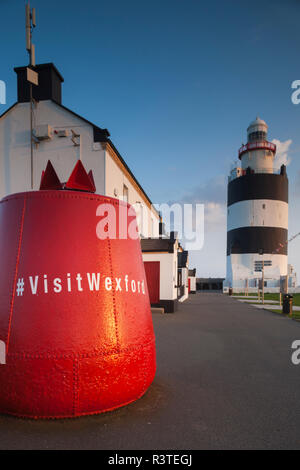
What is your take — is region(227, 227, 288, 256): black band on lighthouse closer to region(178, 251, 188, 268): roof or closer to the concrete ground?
region(178, 251, 188, 268): roof

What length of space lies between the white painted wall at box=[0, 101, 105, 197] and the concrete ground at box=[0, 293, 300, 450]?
9.76 meters

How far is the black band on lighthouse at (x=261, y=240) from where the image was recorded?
3944 cm

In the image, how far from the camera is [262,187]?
40375 millimetres

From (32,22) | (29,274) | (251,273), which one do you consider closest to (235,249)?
(251,273)

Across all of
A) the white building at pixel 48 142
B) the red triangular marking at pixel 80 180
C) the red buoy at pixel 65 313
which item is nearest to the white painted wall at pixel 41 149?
the white building at pixel 48 142

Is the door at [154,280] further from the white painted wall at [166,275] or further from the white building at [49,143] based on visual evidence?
the white building at [49,143]

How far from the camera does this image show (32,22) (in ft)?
27.3

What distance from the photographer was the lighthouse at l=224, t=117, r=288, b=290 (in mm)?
39500

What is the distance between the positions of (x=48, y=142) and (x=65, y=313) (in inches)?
485

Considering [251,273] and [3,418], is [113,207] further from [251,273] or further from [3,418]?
[251,273]

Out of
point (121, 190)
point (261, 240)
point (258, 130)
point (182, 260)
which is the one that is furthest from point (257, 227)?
point (121, 190)

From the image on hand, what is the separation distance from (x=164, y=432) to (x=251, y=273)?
3995 centimetres

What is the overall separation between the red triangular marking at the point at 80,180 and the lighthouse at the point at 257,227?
38.4m

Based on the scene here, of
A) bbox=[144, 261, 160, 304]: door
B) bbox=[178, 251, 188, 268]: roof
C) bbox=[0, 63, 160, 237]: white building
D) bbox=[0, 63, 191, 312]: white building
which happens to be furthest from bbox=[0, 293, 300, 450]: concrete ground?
bbox=[178, 251, 188, 268]: roof
